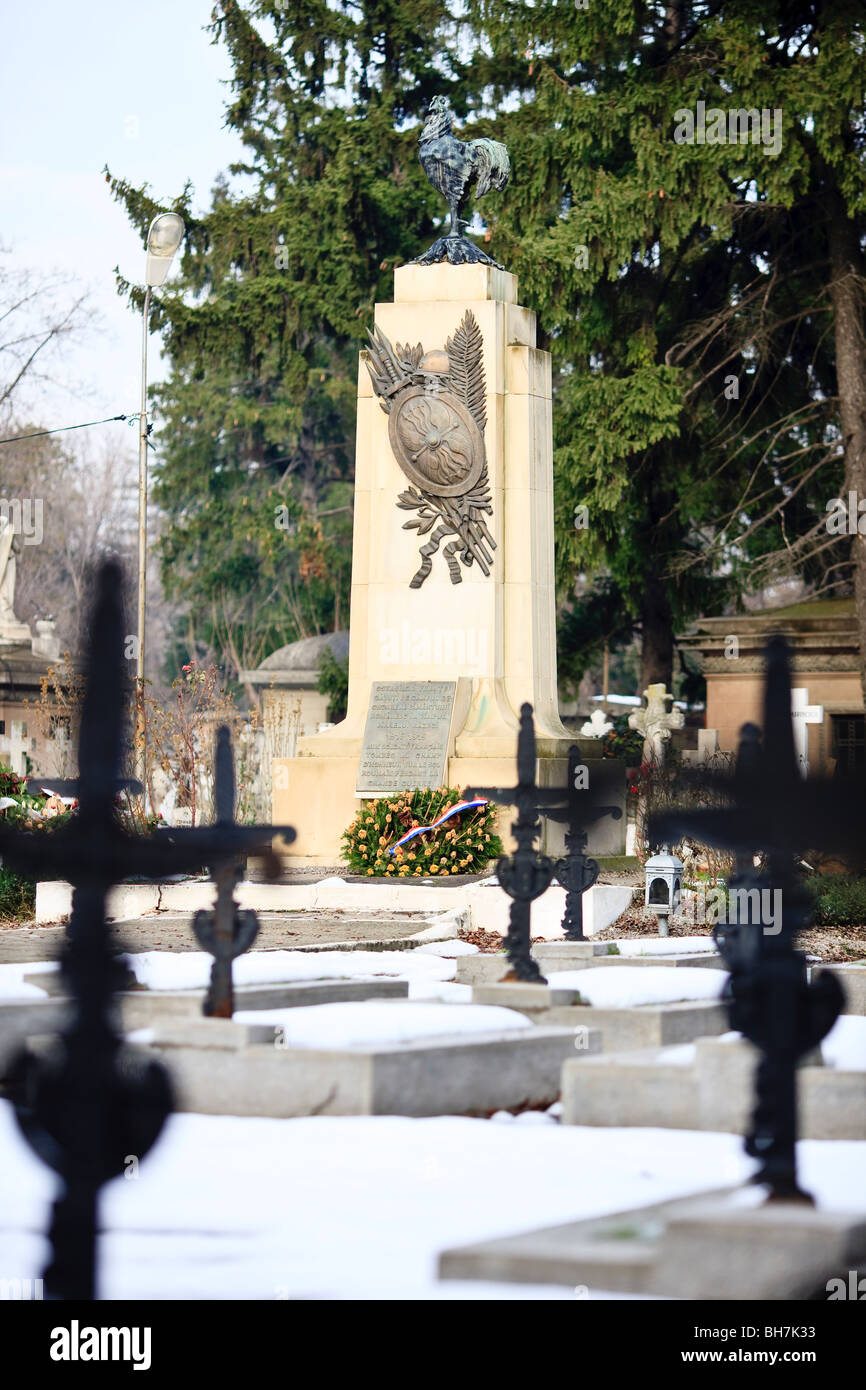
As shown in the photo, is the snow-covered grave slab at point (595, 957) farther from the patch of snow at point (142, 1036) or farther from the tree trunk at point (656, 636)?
the tree trunk at point (656, 636)

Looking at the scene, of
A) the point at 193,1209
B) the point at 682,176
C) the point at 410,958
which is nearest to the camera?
the point at 193,1209

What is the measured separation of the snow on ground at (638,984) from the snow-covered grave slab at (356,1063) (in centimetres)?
131

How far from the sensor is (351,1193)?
5773 millimetres

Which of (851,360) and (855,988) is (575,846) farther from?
(851,360)

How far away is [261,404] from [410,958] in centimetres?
3682

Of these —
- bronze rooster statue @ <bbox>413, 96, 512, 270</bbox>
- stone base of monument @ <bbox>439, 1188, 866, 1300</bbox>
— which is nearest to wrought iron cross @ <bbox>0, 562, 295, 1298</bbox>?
stone base of monument @ <bbox>439, 1188, 866, 1300</bbox>

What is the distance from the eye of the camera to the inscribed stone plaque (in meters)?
18.3

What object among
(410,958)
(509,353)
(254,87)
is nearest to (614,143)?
(509,353)

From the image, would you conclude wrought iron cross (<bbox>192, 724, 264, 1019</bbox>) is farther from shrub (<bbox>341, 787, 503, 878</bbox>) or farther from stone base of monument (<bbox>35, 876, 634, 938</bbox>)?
shrub (<bbox>341, 787, 503, 878</bbox>)

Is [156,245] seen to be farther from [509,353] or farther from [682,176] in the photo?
[509,353]

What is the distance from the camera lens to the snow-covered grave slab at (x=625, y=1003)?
28.2 ft

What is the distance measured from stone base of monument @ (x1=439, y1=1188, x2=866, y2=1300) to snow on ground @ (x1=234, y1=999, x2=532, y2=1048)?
257cm
